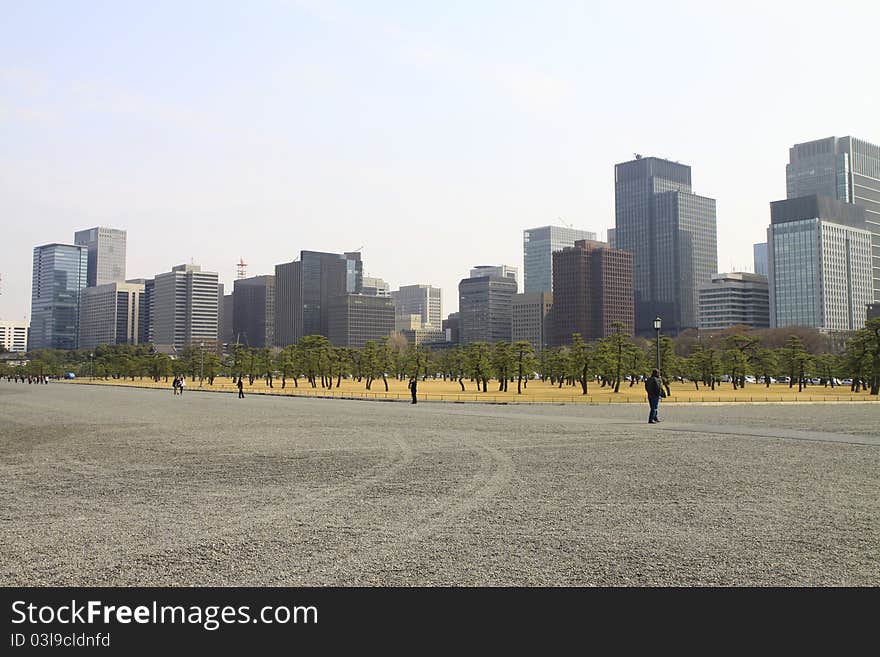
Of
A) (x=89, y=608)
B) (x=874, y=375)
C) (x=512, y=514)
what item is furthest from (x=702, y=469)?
(x=874, y=375)

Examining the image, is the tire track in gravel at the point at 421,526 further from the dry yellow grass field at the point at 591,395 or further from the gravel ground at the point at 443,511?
the dry yellow grass field at the point at 591,395

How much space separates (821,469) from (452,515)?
28.9 feet

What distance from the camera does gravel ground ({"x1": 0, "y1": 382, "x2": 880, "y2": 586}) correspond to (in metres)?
7.50

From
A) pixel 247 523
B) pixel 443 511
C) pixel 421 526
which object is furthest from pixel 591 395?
pixel 247 523

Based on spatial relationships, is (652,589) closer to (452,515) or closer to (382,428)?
(452,515)

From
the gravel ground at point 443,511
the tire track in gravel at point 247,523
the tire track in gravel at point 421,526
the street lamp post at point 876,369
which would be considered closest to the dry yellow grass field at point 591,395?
the street lamp post at point 876,369

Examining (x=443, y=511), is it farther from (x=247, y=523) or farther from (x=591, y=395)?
(x=591, y=395)

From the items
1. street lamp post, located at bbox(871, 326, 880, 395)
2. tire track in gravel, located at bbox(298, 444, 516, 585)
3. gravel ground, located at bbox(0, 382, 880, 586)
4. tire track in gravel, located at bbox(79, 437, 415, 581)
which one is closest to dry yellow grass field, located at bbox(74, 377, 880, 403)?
street lamp post, located at bbox(871, 326, 880, 395)

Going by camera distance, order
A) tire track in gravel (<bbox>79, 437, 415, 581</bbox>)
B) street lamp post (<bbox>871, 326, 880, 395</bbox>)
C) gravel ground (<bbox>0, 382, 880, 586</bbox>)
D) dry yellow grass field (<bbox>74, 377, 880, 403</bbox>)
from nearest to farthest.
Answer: gravel ground (<bbox>0, 382, 880, 586</bbox>)
tire track in gravel (<bbox>79, 437, 415, 581</bbox>)
dry yellow grass field (<bbox>74, 377, 880, 403</bbox>)
street lamp post (<bbox>871, 326, 880, 395</bbox>)

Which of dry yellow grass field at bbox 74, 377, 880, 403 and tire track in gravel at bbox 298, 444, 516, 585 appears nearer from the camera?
tire track in gravel at bbox 298, 444, 516, 585

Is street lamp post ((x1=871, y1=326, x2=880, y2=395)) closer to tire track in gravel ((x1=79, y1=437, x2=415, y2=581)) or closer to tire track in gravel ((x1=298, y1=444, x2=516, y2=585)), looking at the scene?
tire track in gravel ((x1=298, y1=444, x2=516, y2=585))

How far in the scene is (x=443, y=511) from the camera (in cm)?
1070

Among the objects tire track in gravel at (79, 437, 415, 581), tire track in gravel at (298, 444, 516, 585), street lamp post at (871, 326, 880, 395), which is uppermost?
street lamp post at (871, 326, 880, 395)

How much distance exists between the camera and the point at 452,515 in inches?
410
